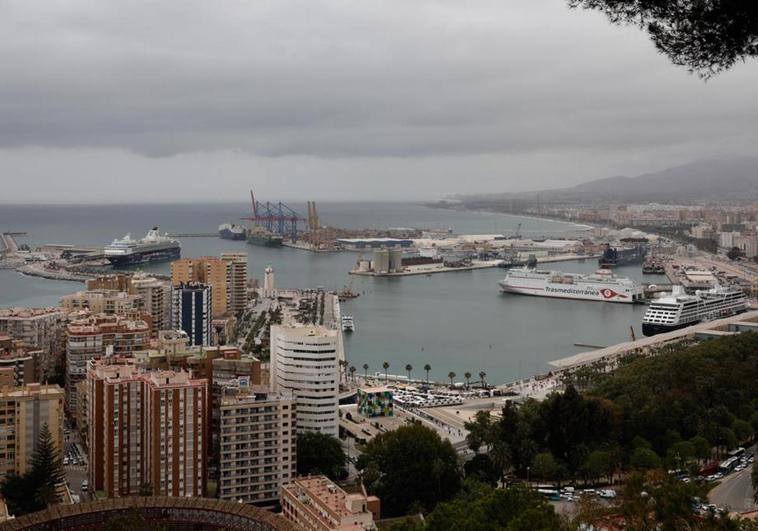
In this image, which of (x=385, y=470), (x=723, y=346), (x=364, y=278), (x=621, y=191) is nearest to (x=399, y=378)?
(x=723, y=346)

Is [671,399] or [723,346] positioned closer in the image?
[671,399]

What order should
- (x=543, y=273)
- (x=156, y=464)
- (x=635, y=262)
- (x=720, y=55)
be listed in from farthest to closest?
1. (x=635, y=262)
2. (x=543, y=273)
3. (x=156, y=464)
4. (x=720, y=55)

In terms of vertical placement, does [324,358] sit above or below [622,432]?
above

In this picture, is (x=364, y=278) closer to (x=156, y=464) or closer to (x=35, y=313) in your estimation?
(x=35, y=313)

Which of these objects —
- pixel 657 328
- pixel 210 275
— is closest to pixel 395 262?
pixel 210 275

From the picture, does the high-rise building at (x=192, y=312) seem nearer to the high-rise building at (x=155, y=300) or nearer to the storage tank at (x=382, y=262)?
the high-rise building at (x=155, y=300)

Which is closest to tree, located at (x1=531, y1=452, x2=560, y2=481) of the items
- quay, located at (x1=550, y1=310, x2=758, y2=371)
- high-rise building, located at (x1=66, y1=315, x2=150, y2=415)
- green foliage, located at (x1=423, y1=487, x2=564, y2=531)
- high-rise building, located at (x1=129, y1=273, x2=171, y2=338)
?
green foliage, located at (x1=423, y1=487, x2=564, y2=531)

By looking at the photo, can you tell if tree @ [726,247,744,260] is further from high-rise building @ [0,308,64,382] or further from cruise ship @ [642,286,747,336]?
high-rise building @ [0,308,64,382]
